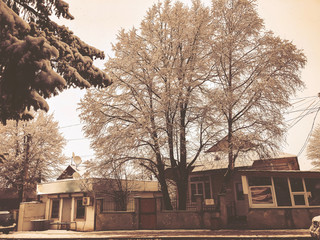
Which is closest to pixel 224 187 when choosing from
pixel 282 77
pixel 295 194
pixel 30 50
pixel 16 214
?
pixel 295 194

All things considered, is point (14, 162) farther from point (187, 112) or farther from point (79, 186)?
point (187, 112)

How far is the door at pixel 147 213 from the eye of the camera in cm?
Answer: 1625

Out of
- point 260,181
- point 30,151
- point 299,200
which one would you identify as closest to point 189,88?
point 260,181

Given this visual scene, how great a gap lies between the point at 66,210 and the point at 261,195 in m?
16.0

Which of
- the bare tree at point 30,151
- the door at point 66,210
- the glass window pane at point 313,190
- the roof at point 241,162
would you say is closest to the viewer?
the glass window pane at point 313,190

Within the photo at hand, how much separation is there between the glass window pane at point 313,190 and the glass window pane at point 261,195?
2313 millimetres

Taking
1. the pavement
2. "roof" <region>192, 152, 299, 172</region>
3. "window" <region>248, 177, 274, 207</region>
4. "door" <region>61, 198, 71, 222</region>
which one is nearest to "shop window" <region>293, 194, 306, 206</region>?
"window" <region>248, 177, 274, 207</region>

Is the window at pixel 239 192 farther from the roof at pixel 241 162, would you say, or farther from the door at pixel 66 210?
the door at pixel 66 210

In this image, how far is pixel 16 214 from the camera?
2228 cm

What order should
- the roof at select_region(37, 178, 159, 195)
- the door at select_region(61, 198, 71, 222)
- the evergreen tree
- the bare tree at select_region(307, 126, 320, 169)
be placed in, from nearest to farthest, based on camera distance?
the evergreen tree → the roof at select_region(37, 178, 159, 195) → the door at select_region(61, 198, 71, 222) → the bare tree at select_region(307, 126, 320, 169)

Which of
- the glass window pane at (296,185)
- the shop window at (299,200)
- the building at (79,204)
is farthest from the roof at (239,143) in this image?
the building at (79,204)

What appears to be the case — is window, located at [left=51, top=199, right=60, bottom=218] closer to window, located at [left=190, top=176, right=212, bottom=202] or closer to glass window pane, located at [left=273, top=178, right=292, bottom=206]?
window, located at [left=190, top=176, right=212, bottom=202]

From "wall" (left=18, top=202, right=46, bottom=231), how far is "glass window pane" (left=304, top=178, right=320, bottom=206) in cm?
2096

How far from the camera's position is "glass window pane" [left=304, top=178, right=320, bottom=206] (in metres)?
14.7
